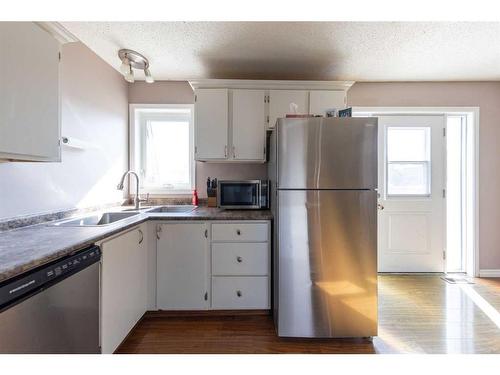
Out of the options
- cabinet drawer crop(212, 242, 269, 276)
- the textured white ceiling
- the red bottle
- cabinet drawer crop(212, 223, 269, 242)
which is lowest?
cabinet drawer crop(212, 242, 269, 276)

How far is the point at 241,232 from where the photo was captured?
209 centimetres

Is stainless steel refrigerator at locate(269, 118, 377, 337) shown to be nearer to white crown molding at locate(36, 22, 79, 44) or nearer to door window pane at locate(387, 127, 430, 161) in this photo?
white crown molding at locate(36, 22, 79, 44)

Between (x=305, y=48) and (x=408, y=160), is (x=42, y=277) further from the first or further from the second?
(x=408, y=160)

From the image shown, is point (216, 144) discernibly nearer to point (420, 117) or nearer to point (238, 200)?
point (238, 200)

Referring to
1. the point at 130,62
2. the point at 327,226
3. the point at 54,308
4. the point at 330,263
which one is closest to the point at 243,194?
the point at 327,226

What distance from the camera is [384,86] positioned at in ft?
9.73

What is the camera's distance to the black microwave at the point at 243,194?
246 centimetres

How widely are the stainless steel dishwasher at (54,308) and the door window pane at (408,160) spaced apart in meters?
3.21

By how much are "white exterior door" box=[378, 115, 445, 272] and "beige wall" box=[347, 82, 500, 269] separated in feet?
0.90

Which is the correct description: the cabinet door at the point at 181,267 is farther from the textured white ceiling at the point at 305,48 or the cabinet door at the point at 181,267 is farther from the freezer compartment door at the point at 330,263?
the textured white ceiling at the point at 305,48

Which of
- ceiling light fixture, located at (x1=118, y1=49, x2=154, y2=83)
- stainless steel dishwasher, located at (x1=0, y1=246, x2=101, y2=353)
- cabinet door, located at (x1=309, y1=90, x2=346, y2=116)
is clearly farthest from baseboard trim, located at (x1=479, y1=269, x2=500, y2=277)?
ceiling light fixture, located at (x1=118, y1=49, x2=154, y2=83)

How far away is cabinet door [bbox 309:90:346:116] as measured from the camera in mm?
2508
